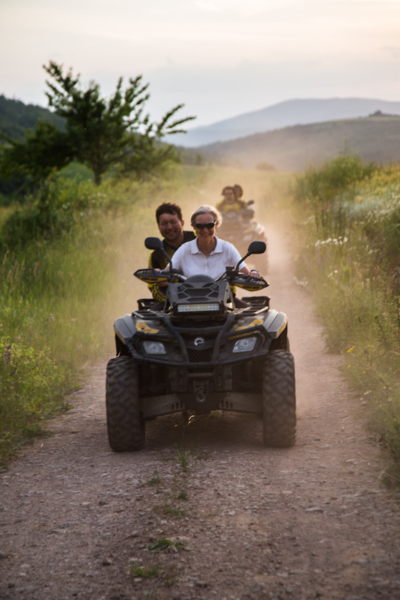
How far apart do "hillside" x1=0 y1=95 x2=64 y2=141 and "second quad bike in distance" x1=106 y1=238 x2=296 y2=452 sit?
69.6m

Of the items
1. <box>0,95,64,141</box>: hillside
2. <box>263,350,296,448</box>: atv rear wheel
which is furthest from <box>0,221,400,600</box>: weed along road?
<box>0,95,64,141</box>: hillside

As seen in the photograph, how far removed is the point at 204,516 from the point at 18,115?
90.2 meters

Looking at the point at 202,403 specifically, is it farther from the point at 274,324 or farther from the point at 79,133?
the point at 79,133

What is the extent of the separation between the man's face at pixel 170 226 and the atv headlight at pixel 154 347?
2.05 metres

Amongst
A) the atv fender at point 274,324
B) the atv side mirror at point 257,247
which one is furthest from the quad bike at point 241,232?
the atv side mirror at point 257,247

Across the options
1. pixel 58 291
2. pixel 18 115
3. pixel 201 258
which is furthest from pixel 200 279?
pixel 18 115

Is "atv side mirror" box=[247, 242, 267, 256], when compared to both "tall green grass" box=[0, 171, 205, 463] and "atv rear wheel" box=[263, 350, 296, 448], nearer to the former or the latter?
"atv rear wheel" box=[263, 350, 296, 448]

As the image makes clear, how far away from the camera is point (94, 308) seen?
9945 millimetres

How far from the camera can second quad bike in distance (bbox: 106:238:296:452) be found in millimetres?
4715

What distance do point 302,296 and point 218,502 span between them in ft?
25.7

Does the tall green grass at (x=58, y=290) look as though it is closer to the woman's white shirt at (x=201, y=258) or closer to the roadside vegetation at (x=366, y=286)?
the woman's white shirt at (x=201, y=258)

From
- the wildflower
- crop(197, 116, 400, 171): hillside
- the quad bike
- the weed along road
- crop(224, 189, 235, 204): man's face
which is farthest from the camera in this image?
crop(197, 116, 400, 171): hillside

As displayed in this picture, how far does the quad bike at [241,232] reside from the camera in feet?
45.1

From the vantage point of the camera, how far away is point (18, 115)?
8712cm
